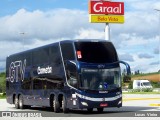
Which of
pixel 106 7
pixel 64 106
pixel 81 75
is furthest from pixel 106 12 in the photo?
pixel 81 75

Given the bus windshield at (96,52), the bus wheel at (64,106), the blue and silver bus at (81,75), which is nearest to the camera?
the blue and silver bus at (81,75)

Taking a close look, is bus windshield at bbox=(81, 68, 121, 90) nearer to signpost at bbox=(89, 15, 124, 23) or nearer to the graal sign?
the graal sign

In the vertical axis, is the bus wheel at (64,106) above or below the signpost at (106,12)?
below

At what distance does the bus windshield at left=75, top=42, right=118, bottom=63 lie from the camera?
77.3ft

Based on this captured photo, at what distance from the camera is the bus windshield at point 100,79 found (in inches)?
922

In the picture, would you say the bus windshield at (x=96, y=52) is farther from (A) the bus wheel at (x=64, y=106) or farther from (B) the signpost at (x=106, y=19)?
(B) the signpost at (x=106, y=19)

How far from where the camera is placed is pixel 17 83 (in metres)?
31.0

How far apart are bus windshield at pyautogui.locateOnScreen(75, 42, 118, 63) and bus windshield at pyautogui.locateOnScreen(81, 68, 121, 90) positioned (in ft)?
1.65

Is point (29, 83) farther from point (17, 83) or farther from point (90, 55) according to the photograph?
point (90, 55)

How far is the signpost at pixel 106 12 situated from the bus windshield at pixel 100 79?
1382 inches

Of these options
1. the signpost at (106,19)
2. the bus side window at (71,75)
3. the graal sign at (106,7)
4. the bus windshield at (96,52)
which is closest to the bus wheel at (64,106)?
the bus side window at (71,75)

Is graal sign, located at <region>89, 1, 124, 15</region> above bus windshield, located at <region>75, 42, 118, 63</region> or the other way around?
above

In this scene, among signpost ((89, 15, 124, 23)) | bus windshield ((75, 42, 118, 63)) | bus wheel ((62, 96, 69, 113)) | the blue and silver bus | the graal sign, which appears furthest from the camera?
signpost ((89, 15, 124, 23))

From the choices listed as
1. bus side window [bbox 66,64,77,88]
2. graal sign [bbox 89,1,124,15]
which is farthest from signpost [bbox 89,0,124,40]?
bus side window [bbox 66,64,77,88]
